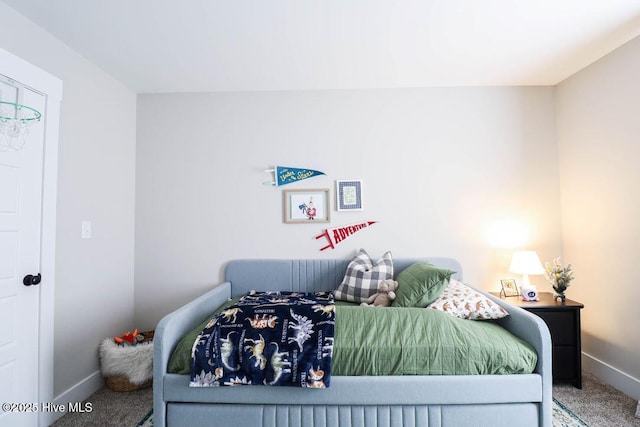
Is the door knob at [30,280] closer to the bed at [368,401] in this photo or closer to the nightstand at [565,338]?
the bed at [368,401]

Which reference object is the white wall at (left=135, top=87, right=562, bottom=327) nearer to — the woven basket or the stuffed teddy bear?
the stuffed teddy bear

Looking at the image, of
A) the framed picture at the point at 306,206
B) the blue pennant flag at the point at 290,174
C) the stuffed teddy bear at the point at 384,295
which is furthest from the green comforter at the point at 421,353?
the blue pennant flag at the point at 290,174

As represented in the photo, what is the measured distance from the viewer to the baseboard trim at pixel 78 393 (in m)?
1.99

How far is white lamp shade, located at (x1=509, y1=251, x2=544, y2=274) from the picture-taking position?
2502 millimetres

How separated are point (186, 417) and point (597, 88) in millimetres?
3527

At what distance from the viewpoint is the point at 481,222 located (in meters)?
2.84

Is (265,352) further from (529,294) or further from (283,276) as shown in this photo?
(529,294)

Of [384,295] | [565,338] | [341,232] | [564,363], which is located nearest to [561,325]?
[565,338]

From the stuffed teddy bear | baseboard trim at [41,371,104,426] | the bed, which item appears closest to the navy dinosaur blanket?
the bed

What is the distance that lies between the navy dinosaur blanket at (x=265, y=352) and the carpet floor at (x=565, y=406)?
2.82ft

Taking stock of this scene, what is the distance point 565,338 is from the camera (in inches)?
89.8

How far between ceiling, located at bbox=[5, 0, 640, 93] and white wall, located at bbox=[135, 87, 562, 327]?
0.69 feet

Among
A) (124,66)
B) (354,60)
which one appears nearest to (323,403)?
(354,60)

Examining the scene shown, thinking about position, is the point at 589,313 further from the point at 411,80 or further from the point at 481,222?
the point at 411,80
